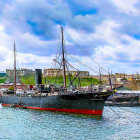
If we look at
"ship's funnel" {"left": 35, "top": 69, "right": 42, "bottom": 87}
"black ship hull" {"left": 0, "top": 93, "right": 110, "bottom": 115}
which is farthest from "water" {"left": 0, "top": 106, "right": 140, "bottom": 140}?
"ship's funnel" {"left": 35, "top": 69, "right": 42, "bottom": 87}

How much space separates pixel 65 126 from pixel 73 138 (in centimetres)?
649

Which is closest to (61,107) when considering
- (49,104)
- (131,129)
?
(49,104)

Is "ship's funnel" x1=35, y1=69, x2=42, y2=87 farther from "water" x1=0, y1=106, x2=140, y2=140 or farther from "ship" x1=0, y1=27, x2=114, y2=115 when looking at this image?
"water" x1=0, y1=106, x2=140, y2=140

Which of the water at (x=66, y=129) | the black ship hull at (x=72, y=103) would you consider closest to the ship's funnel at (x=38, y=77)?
the black ship hull at (x=72, y=103)

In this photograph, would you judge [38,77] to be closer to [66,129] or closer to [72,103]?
[72,103]

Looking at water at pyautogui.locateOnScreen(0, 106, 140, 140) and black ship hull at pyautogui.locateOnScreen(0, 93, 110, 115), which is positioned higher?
black ship hull at pyautogui.locateOnScreen(0, 93, 110, 115)

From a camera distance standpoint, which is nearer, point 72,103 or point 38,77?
point 72,103

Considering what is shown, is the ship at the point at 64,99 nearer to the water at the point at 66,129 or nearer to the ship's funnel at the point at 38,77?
the ship's funnel at the point at 38,77

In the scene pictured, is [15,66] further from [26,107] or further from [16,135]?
[16,135]

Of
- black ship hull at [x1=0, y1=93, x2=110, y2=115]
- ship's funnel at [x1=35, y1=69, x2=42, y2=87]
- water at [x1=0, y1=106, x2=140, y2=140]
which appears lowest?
water at [x1=0, y1=106, x2=140, y2=140]

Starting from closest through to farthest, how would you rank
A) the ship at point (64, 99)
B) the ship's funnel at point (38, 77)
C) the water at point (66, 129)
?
A: the water at point (66, 129) → the ship at point (64, 99) → the ship's funnel at point (38, 77)

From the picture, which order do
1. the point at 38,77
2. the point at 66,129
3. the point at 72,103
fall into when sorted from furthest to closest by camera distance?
the point at 38,77, the point at 72,103, the point at 66,129

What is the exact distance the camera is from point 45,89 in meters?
53.3

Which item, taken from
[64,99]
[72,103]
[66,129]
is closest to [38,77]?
[64,99]
